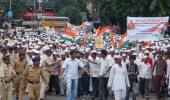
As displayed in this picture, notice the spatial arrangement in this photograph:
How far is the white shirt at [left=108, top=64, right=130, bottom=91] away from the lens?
16.2m

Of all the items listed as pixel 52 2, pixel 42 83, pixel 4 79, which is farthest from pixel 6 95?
pixel 52 2

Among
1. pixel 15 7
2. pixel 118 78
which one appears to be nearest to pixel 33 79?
pixel 118 78

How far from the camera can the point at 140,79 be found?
20516 mm

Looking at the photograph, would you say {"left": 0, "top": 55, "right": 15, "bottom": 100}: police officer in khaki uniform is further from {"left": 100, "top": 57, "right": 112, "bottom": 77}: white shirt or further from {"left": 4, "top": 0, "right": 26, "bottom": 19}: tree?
{"left": 4, "top": 0, "right": 26, "bottom": 19}: tree

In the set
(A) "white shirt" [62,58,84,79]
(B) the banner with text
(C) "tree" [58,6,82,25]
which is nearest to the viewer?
(A) "white shirt" [62,58,84,79]

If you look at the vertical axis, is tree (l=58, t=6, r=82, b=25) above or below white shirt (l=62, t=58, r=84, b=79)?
below

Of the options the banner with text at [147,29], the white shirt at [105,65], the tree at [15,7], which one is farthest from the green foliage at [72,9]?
the white shirt at [105,65]

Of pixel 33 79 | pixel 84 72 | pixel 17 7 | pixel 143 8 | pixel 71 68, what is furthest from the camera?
pixel 17 7

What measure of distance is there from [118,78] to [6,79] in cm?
299

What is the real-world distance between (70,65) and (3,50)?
1.98m

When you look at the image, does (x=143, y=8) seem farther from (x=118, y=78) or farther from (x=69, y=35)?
(x=118, y=78)

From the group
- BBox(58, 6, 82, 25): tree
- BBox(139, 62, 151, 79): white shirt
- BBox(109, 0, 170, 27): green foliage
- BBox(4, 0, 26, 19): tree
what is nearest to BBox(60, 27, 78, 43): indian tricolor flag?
BBox(139, 62, 151, 79): white shirt

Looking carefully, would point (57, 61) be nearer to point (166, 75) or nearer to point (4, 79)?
point (166, 75)

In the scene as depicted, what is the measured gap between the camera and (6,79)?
15445mm
